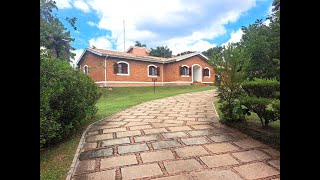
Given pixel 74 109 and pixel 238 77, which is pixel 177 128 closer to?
pixel 238 77

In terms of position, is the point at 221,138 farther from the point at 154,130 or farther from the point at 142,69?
the point at 142,69

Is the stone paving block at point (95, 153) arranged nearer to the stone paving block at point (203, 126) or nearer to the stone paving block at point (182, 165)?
the stone paving block at point (182, 165)

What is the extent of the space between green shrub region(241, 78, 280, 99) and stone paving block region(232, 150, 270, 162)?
134 cm

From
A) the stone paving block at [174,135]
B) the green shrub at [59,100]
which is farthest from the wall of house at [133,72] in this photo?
the stone paving block at [174,135]

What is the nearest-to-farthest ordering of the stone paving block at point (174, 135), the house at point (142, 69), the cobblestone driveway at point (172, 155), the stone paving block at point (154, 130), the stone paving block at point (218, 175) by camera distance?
the stone paving block at point (218, 175) → the cobblestone driveway at point (172, 155) → the stone paving block at point (174, 135) → the stone paving block at point (154, 130) → the house at point (142, 69)

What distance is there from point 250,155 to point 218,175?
87 centimetres

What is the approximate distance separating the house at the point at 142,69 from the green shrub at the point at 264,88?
13749mm

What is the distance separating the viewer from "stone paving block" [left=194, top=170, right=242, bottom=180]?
2283mm

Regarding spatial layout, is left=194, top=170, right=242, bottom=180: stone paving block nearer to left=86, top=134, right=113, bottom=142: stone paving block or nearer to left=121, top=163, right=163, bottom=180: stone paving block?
left=121, top=163, right=163, bottom=180: stone paving block

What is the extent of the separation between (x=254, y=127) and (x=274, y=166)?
167 centimetres

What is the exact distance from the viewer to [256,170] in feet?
8.09

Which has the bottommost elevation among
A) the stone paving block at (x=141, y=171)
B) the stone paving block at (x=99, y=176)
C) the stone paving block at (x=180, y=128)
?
the stone paving block at (x=99, y=176)

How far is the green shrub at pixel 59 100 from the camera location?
2.91 meters
